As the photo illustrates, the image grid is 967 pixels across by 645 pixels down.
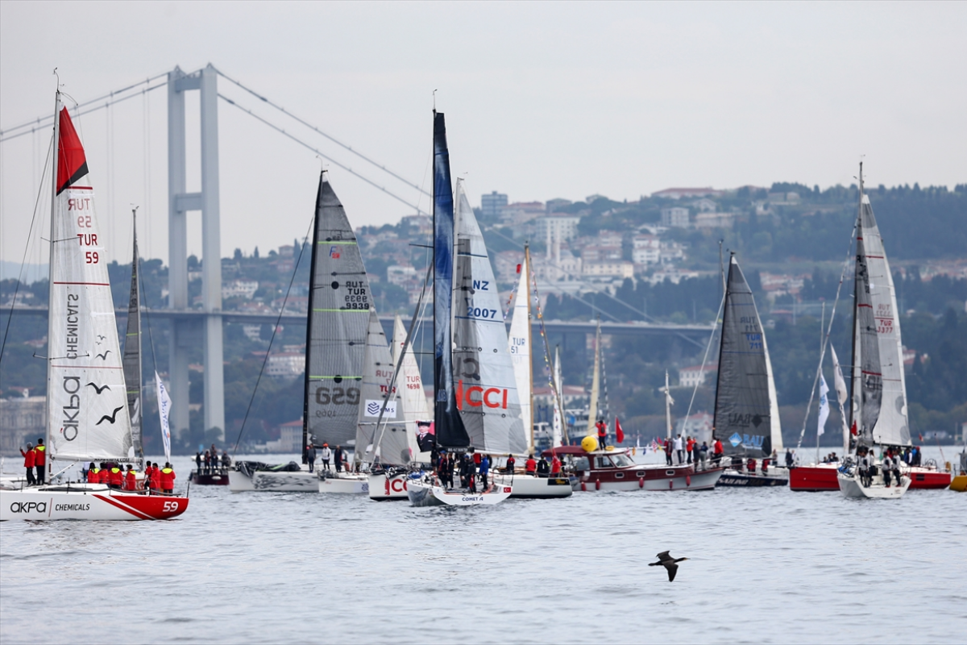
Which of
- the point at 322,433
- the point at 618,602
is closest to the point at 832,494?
the point at 322,433

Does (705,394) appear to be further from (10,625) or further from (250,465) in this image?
(10,625)

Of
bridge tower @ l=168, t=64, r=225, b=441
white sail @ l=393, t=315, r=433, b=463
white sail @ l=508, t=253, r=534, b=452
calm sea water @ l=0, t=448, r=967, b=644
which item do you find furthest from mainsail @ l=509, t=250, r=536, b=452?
bridge tower @ l=168, t=64, r=225, b=441

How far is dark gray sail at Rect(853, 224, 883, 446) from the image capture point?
32.0m

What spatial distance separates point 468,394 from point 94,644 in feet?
52.7

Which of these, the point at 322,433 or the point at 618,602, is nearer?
the point at 618,602

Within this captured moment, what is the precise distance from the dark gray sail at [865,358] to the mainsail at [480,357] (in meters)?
7.03

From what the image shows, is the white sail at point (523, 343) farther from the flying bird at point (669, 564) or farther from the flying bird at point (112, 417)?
the flying bird at point (669, 564)

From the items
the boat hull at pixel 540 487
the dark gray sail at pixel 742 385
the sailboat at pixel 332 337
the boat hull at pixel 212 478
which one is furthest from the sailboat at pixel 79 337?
the boat hull at pixel 212 478

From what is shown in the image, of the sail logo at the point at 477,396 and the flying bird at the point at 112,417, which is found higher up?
the sail logo at the point at 477,396

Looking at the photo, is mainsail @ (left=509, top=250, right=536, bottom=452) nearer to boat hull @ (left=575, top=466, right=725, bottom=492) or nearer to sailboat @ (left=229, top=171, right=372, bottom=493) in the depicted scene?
boat hull @ (left=575, top=466, right=725, bottom=492)

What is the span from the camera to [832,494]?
106ft

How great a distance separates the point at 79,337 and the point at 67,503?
2370mm

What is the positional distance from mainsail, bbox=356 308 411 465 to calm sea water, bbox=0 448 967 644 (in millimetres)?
3734

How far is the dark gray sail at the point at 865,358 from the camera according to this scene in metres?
32.0
